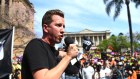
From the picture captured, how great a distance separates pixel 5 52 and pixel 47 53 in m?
6.35

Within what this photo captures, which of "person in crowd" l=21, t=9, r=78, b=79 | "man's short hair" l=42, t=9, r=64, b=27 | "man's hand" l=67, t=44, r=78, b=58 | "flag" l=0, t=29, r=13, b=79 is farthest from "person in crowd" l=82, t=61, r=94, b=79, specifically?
"man's hand" l=67, t=44, r=78, b=58

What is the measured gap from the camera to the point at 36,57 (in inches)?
117

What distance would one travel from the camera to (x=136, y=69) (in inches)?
579

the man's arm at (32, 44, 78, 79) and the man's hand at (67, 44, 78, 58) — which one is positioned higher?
the man's hand at (67, 44, 78, 58)

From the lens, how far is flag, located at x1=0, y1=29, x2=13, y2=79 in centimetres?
910

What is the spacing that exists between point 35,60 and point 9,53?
6.51 meters

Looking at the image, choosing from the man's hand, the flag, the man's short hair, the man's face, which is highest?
the man's short hair

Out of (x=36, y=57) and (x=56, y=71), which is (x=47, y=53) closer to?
(x=36, y=57)

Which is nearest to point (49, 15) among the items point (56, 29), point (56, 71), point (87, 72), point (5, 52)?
point (56, 29)

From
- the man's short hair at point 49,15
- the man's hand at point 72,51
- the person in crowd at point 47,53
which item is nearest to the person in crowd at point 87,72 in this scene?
the person in crowd at point 47,53

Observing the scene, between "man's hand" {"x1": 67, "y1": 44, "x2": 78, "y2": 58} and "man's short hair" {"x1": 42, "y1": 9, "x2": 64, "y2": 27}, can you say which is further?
"man's short hair" {"x1": 42, "y1": 9, "x2": 64, "y2": 27}

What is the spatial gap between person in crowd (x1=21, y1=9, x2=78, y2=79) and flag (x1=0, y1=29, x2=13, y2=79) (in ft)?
19.5

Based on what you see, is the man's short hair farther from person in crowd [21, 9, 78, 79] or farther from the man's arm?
the man's arm

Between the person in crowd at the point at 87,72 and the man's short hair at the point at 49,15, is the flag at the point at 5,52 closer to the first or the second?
the person in crowd at the point at 87,72
